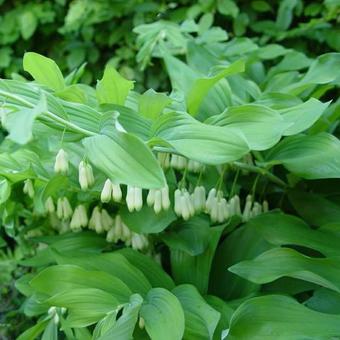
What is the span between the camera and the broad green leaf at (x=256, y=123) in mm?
1425

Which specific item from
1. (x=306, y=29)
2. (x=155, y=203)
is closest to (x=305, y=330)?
(x=155, y=203)

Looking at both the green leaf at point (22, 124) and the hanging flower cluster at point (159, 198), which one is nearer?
the green leaf at point (22, 124)

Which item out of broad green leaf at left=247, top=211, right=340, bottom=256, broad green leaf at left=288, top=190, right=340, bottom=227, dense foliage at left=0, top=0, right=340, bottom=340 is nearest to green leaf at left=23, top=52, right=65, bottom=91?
dense foliage at left=0, top=0, right=340, bottom=340

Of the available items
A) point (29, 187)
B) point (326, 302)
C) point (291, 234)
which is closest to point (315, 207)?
point (291, 234)

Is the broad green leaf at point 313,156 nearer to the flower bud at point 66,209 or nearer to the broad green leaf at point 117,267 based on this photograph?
the broad green leaf at point 117,267

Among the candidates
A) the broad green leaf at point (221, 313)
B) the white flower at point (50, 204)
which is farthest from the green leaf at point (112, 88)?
the broad green leaf at point (221, 313)

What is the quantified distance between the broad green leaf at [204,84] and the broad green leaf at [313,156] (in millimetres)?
273

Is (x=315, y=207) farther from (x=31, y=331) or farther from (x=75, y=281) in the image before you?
(x=31, y=331)

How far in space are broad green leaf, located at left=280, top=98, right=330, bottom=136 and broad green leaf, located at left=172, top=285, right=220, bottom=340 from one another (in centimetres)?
50

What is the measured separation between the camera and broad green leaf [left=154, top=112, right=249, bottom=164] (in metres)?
1.32

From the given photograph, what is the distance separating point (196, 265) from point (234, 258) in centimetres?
13

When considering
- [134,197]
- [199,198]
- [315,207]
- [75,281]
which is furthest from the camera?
[315,207]

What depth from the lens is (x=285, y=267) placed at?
1614 millimetres

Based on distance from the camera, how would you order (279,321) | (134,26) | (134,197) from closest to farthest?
1. (134,197)
2. (279,321)
3. (134,26)
